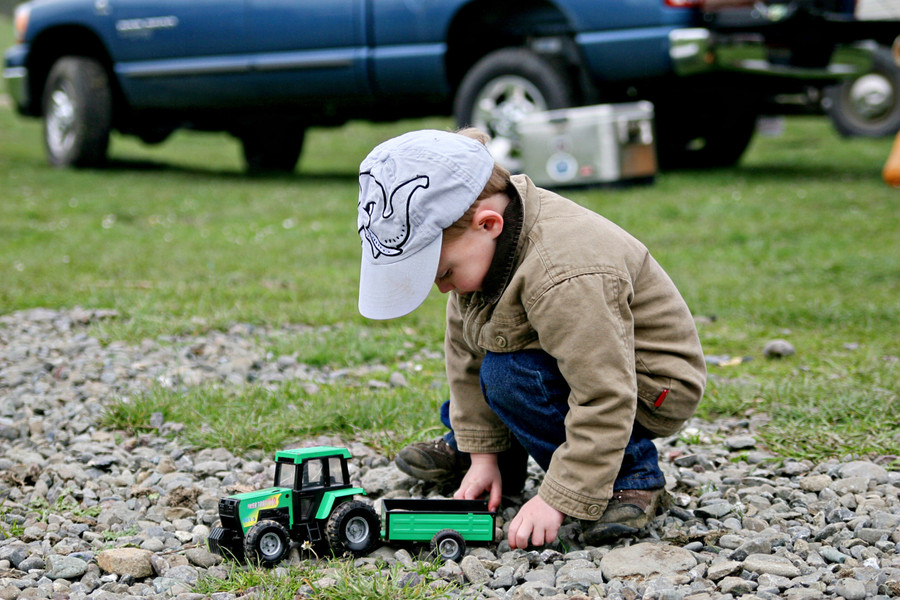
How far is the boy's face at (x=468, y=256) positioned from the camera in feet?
7.01

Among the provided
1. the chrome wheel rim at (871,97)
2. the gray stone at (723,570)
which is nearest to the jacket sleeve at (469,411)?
the gray stone at (723,570)

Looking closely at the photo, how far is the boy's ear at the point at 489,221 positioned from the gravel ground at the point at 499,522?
693 millimetres

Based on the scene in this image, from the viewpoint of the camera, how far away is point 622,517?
88.4 inches

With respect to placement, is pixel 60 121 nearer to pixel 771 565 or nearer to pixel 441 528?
pixel 441 528

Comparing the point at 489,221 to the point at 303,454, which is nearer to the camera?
the point at 489,221

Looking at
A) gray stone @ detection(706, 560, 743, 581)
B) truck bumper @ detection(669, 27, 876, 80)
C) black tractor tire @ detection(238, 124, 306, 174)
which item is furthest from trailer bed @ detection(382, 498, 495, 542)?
black tractor tire @ detection(238, 124, 306, 174)

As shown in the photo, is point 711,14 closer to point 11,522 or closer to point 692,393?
point 692,393

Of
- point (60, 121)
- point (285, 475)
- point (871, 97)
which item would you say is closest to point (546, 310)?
point (285, 475)

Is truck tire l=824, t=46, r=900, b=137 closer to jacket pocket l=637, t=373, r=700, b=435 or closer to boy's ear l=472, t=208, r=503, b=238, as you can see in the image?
jacket pocket l=637, t=373, r=700, b=435

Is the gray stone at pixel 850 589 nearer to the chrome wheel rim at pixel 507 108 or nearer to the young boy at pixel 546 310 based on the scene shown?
the young boy at pixel 546 310

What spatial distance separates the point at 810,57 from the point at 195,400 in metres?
5.81

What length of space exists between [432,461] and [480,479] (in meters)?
0.15

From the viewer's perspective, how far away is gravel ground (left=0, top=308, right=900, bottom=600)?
6.64 ft

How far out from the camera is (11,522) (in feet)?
7.83
